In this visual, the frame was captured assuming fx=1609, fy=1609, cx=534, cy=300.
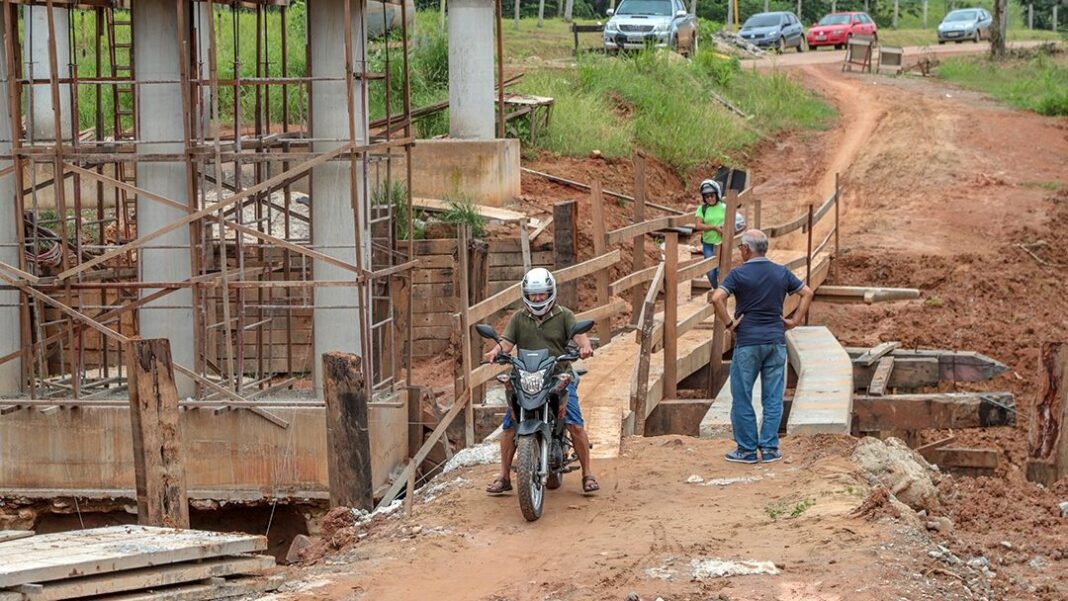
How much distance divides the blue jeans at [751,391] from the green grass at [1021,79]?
86.3ft

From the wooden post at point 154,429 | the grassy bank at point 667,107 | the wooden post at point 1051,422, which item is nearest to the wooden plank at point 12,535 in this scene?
the wooden post at point 154,429

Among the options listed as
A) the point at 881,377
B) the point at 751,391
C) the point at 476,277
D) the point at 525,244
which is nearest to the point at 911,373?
the point at 881,377

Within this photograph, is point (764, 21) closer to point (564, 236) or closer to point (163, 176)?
point (564, 236)

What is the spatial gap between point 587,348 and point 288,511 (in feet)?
23.3

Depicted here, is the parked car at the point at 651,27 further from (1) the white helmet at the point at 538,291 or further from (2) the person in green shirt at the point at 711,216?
(1) the white helmet at the point at 538,291

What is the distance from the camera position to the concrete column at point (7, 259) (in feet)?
57.2

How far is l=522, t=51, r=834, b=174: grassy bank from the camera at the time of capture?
29.9 meters

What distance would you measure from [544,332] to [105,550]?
314 cm

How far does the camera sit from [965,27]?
54.9 meters

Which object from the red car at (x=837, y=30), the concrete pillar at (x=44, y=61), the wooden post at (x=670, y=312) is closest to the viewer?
the wooden post at (x=670, y=312)

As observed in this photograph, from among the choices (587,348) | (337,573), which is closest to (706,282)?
(587,348)

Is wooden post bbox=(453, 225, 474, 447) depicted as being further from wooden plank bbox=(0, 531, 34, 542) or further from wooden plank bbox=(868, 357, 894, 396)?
wooden plank bbox=(868, 357, 894, 396)

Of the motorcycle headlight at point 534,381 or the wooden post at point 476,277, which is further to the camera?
the wooden post at point 476,277

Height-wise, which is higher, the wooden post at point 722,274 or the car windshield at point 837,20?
the car windshield at point 837,20
